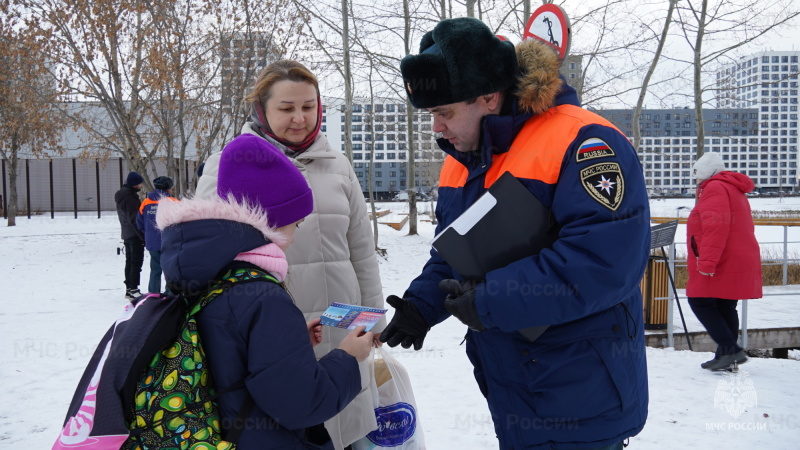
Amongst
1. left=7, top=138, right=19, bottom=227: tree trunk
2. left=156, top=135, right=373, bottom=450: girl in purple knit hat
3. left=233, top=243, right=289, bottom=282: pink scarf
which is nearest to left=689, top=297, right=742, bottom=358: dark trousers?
left=156, top=135, right=373, bottom=450: girl in purple knit hat

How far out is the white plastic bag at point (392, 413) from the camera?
2465 mm

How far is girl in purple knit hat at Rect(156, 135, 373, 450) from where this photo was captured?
4.77 feet

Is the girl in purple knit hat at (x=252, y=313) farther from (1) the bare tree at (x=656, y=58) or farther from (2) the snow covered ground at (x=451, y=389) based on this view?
(1) the bare tree at (x=656, y=58)

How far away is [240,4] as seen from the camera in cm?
1327

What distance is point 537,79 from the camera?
163 cm

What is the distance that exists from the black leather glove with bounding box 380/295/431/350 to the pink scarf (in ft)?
1.46

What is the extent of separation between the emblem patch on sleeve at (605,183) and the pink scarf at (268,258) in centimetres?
85

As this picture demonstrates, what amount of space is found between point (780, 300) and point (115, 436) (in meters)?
10.1

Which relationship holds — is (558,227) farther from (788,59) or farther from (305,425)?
(788,59)

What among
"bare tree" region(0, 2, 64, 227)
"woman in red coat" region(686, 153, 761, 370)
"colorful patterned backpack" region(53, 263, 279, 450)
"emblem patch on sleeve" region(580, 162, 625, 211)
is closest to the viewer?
"colorful patterned backpack" region(53, 263, 279, 450)

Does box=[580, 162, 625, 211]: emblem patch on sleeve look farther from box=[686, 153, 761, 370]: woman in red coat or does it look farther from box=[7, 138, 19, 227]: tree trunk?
box=[7, 138, 19, 227]: tree trunk

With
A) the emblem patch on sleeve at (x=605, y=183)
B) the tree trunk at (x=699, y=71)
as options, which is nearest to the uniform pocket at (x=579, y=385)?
the emblem patch on sleeve at (x=605, y=183)

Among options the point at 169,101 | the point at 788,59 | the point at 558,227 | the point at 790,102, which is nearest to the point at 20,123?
the point at 169,101

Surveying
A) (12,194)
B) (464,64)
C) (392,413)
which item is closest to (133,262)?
(392,413)
